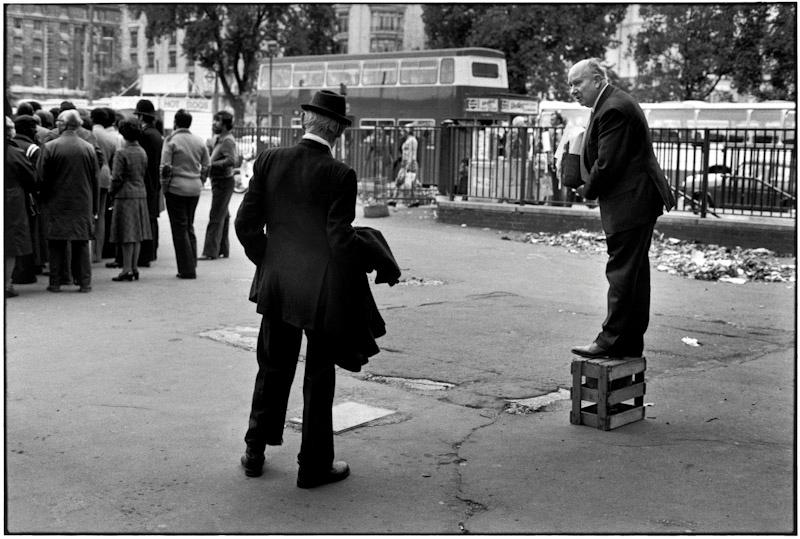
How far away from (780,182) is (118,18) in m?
92.6

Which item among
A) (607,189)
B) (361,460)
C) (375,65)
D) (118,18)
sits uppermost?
(118,18)

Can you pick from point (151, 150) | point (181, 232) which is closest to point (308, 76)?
point (151, 150)

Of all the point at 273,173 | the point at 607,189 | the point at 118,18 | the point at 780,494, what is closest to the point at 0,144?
the point at 273,173

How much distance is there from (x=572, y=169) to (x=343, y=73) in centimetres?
3115

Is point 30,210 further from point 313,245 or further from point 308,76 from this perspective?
point 308,76

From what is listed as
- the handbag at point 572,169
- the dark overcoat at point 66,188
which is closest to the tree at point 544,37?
the dark overcoat at point 66,188

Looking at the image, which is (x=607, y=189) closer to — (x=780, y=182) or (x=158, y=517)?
(x=158, y=517)

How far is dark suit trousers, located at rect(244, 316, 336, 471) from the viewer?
195 inches

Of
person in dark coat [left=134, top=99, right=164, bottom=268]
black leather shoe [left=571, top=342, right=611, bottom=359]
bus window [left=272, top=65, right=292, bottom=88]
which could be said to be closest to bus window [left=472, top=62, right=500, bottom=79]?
bus window [left=272, top=65, right=292, bottom=88]

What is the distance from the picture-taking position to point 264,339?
5.14m

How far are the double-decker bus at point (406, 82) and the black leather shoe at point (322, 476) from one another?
91.0ft

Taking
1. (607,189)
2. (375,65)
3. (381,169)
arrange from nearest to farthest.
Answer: (607,189) < (381,169) < (375,65)

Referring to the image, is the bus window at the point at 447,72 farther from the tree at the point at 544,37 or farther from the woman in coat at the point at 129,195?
the woman in coat at the point at 129,195

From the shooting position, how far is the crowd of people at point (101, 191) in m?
10.5
